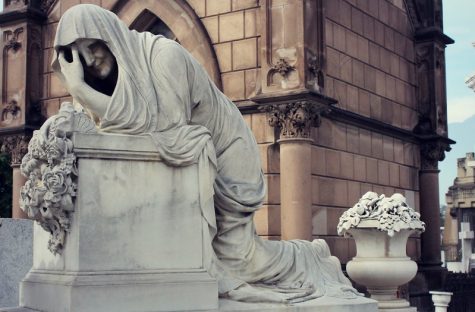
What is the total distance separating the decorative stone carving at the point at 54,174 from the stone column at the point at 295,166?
378 inches

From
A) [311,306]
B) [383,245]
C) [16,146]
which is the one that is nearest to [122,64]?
[311,306]

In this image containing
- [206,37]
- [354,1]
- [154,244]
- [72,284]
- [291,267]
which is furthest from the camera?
[354,1]

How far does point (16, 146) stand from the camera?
65.0ft

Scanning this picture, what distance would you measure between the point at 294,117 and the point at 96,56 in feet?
30.5

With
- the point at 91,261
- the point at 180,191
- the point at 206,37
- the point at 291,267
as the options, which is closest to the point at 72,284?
the point at 91,261

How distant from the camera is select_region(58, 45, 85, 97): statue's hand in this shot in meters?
5.98

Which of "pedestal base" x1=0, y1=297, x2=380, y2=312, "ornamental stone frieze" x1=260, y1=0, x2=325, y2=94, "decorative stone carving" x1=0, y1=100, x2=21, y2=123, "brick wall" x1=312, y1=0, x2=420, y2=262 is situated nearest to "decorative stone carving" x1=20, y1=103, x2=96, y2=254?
"pedestal base" x1=0, y1=297, x2=380, y2=312

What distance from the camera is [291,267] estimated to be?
651 centimetres

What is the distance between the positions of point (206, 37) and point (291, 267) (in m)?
11.2

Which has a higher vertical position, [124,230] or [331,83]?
[331,83]

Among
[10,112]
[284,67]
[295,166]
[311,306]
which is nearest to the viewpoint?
[311,306]

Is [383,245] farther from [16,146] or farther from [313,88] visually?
[16,146]

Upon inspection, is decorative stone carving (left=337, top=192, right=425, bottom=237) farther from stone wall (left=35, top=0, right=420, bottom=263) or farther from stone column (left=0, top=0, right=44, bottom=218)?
stone column (left=0, top=0, right=44, bottom=218)

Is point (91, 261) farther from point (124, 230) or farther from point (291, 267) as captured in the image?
point (291, 267)
